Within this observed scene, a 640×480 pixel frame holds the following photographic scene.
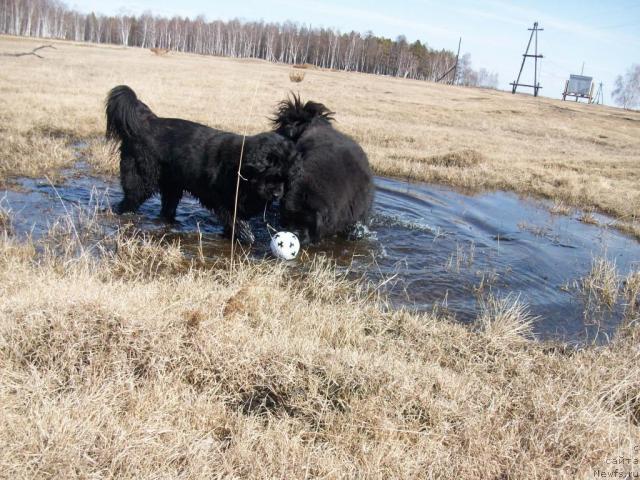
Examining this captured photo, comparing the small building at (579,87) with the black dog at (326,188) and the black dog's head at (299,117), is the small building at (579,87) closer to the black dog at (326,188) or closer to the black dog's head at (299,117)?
the black dog's head at (299,117)

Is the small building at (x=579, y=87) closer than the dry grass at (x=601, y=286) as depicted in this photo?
No

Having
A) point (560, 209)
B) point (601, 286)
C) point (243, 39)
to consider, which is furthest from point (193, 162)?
point (243, 39)

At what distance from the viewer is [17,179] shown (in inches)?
286

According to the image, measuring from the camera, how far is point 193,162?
6.16 metres

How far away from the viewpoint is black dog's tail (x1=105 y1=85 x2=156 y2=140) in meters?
6.14

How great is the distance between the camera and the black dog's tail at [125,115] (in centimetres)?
614

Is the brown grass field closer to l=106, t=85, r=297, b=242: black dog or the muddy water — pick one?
the muddy water

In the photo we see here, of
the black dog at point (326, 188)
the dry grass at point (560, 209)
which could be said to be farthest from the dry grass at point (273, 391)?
the dry grass at point (560, 209)

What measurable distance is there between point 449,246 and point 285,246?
7.42 ft

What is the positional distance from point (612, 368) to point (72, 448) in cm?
315

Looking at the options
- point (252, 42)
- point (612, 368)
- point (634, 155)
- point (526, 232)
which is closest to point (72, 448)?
point (612, 368)

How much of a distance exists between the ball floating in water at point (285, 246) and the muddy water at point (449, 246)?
461mm

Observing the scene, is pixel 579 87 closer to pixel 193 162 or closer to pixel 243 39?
pixel 243 39

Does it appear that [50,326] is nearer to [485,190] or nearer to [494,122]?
[485,190]
